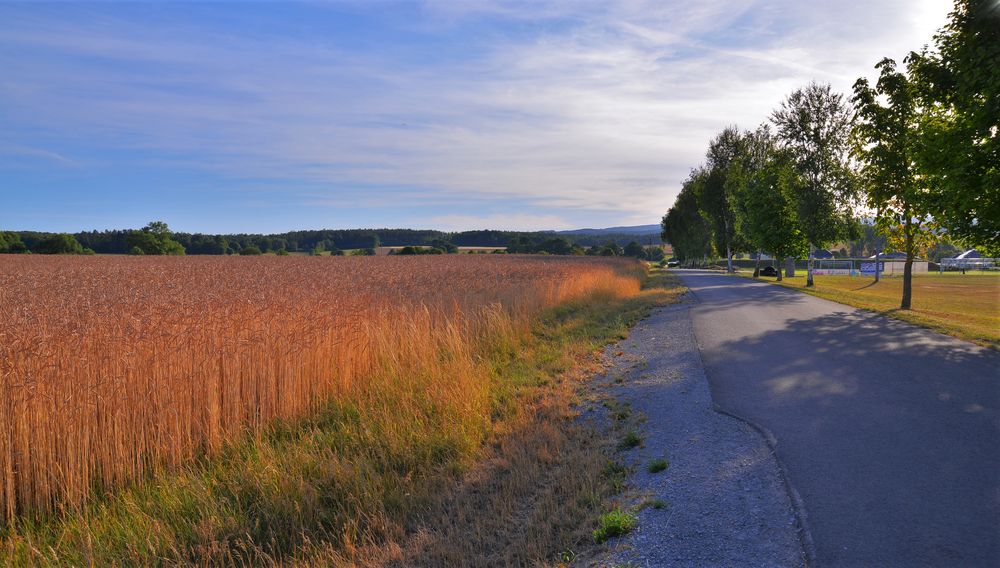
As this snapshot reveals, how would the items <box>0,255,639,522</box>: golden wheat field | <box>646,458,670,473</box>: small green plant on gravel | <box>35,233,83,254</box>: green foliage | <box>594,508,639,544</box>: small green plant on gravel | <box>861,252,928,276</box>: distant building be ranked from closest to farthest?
<box>594,508,639,544</box>: small green plant on gravel, <box>0,255,639,522</box>: golden wheat field, <box>646,458,670,473</box>: small green plant on gravel, <box>35,233,83,254</box>: green foliage, <box>861,252,928,276</box>: distant building

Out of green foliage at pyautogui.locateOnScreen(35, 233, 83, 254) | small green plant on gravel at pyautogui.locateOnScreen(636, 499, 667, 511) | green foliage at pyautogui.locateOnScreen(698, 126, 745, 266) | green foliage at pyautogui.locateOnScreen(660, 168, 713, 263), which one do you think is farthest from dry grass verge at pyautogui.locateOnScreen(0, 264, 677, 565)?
green foliage at pyautogui.locateOnScreen(35, 233, 83, 254)

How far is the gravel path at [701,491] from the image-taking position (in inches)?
142

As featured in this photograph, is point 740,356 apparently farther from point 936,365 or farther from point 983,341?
point 983,341

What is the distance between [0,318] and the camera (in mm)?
6801

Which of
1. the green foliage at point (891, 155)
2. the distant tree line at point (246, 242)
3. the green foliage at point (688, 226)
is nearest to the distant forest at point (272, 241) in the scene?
the distant tree line at point (246, 242)

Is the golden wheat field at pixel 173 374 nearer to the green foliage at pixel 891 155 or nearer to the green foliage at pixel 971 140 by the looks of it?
the green foliage at pixel 971 140

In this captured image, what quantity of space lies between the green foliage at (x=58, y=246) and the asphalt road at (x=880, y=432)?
82358 mm

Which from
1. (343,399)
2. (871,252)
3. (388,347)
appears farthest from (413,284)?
(871,252)

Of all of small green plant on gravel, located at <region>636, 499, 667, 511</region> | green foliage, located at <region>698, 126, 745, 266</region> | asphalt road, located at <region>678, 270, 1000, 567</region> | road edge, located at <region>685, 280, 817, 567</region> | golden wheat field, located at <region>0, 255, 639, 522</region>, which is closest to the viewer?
road edge, located at <region>685, 280, 817, 567</region>

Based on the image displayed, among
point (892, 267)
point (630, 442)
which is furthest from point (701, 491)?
point (892, 267)

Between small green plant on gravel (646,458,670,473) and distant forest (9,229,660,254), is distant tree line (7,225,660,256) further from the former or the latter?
small green plant on gravel (646,458,670,473)

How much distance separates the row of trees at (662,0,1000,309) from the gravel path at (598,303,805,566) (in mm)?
9833

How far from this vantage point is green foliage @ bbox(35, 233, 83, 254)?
220ft

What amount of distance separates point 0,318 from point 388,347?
196 inches
